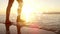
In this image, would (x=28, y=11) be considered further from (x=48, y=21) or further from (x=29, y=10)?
(x=48, y=21)

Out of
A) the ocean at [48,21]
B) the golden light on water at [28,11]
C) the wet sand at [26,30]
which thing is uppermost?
the golden light on water at [28,11]

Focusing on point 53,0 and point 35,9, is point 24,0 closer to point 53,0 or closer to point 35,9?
point 35,9

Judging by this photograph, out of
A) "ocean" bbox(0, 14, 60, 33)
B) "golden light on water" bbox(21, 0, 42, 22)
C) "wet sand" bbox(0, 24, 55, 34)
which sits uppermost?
"golden light on water" bbox(21, 0, 42, 22)

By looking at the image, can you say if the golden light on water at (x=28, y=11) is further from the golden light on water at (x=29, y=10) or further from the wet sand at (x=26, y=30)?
the wet sand at (x=26, y=30)

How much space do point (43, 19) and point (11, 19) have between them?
1.25 ft

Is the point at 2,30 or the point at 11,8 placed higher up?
the point at 11,8

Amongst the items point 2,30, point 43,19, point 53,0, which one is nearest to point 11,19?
point 2,30

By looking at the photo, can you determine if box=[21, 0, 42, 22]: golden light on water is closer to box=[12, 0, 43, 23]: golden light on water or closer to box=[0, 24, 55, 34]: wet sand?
box=[12, 0, 43, 23]: golden light on water

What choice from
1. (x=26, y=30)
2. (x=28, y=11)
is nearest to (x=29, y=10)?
(x=28, y=11)

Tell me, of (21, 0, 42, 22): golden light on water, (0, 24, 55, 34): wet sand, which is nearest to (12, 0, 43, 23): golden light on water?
(21, 0, 42, 22): golden light on water

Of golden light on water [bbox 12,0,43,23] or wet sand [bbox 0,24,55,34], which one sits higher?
golden light on water [bbox 12,0,43,23]

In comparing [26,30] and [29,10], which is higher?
[29,10]

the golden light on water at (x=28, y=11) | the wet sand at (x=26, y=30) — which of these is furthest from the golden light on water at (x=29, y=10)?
the wet sand at (x=26, y=30)

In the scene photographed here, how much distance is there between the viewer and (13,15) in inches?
67.2
